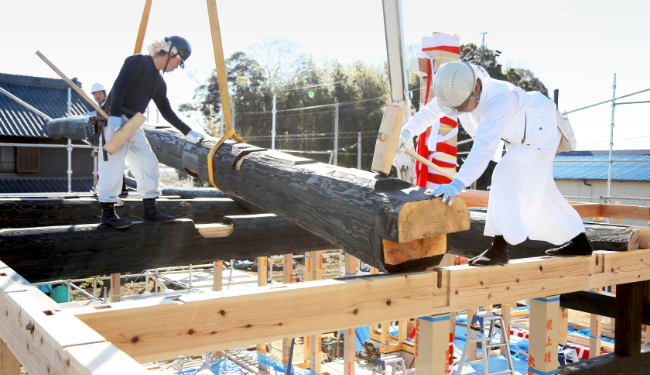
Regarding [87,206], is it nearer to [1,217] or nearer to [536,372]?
[1,217]

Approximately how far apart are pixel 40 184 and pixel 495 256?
575 inches

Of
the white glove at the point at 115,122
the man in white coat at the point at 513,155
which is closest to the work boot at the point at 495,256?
the man in white coat at the point at 513,155

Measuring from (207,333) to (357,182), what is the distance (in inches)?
41.8

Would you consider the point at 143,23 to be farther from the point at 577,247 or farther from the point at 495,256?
the point at 577,247

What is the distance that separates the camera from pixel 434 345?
6.55 ft

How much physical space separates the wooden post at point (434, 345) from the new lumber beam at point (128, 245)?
5.94ft

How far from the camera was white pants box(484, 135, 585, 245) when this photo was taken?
243cm

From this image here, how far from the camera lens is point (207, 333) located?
1.53 m

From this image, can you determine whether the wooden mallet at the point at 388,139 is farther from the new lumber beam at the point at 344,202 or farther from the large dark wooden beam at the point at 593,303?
the large dark wooden beam at the point at 593,303

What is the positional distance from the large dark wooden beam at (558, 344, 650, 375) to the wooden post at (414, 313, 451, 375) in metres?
0.80

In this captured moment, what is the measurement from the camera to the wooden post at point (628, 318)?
109 inches

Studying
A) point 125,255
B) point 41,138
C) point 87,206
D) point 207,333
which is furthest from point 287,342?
point 41,138

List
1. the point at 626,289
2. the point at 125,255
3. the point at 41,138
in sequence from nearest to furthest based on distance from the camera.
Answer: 1. the point at 626,289
2. the point at 125,255
3. the point at 41,138

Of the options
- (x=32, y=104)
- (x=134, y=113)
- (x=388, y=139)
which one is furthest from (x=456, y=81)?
(x=32, y=104)
